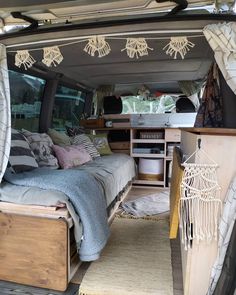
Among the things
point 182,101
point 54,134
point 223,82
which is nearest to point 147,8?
point 223,82

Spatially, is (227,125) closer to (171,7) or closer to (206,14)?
(206,14)

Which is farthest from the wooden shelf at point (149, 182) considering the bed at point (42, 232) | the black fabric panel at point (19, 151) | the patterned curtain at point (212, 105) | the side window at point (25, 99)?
the bed at point (42, 232)

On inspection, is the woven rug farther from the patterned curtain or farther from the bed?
the patterned curtain

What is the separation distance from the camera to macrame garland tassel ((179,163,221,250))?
55.2 inches

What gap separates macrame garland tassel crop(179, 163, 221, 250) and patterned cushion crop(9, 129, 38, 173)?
1390mm

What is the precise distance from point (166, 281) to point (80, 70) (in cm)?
262

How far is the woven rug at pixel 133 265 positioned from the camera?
5.83ft

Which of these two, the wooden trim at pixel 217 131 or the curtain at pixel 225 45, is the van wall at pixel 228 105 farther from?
the wooden trim at pixel 217 131

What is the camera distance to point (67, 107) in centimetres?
427

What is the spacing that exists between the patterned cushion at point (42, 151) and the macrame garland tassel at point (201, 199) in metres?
1.66

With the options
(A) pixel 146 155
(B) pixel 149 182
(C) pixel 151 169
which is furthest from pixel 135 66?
(B) pixel 149 182

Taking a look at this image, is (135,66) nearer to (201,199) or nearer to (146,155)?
(146,155)

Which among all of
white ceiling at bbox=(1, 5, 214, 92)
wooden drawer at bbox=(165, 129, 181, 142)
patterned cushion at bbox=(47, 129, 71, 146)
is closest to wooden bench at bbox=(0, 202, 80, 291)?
white ceiling at bbox=(1, 5, 214, 92)

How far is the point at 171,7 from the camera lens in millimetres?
1511
